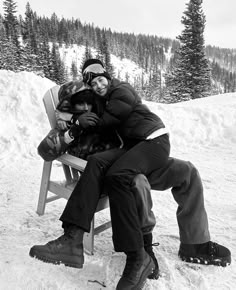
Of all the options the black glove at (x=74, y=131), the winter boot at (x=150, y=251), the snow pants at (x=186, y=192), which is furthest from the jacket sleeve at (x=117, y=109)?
the winter boot at (x=150, y=251)

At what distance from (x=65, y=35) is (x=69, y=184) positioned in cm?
10405

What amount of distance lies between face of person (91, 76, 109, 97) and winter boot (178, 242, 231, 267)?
1557mm

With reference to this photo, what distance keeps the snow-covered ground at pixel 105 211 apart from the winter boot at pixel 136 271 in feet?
0.43

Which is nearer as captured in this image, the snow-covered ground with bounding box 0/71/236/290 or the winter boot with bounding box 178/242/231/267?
the snow-covered ground with bounding box 0/71/236/290

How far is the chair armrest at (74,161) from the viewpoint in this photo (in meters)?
2.35

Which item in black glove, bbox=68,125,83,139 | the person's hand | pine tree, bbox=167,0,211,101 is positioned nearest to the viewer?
black glove, bbox=68,125,83,139

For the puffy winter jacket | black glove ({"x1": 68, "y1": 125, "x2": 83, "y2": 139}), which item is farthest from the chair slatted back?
the puffy winter jacket

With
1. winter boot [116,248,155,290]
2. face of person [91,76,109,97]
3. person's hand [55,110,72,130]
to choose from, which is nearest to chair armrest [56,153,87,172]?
person's hand [55,110,72,130]

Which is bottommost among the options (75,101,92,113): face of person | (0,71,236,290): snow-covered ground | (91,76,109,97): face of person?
(0,71,236,290): snow-covered ground

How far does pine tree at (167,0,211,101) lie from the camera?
72.5 feet

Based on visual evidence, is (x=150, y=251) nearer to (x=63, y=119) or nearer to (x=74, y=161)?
(x=74, y=161)

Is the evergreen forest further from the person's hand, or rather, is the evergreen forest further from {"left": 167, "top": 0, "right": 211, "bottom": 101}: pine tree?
the person's hand

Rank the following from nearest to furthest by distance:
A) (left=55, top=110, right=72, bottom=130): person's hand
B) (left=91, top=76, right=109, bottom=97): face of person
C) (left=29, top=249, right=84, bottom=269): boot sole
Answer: (left=29, top=249, right=84, bottom=269): boot sole
(left=91, top=76, right=109, bottom=97): face of person
(left=55, top=110, right=72, bottom=130): person's hand

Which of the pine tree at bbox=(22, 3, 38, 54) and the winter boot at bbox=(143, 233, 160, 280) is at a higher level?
the pine tree at bbox=(22, 3, 38, 54)
